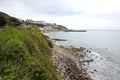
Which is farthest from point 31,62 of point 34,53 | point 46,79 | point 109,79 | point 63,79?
point 109,79

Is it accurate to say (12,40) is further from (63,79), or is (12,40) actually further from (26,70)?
(63,79)

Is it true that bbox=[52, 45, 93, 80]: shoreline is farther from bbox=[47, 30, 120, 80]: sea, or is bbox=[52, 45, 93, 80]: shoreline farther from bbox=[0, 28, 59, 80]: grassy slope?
bbox=[0, 28, 59, 80]: grassy slope

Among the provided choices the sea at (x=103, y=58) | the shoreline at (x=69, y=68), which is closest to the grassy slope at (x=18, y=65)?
the shoreline at (x=69, y=68)

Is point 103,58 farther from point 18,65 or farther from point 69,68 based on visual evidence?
point 18,65

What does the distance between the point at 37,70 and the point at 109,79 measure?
1379 centimetres

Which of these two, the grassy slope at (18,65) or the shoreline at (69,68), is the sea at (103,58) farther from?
the grassy slope at (18,65)

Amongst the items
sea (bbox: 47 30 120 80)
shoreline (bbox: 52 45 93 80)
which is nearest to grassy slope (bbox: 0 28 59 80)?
shoreline (bbox: 52 45 93 80)

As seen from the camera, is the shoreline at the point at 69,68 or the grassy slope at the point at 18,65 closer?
the grassy slope at the point at 18,65

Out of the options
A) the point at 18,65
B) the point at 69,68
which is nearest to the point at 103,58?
the point at 69,68

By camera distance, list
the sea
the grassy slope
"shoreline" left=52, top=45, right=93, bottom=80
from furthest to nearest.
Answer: the sea < "shoreline" left=52, top=45, right=93, bottom=80 < the grassy slope

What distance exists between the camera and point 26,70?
11.7m

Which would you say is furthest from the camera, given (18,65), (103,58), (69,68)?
(103,58)

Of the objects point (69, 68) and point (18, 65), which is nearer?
point (18, 65)

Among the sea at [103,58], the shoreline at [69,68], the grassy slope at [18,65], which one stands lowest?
the sea at [103,58]
